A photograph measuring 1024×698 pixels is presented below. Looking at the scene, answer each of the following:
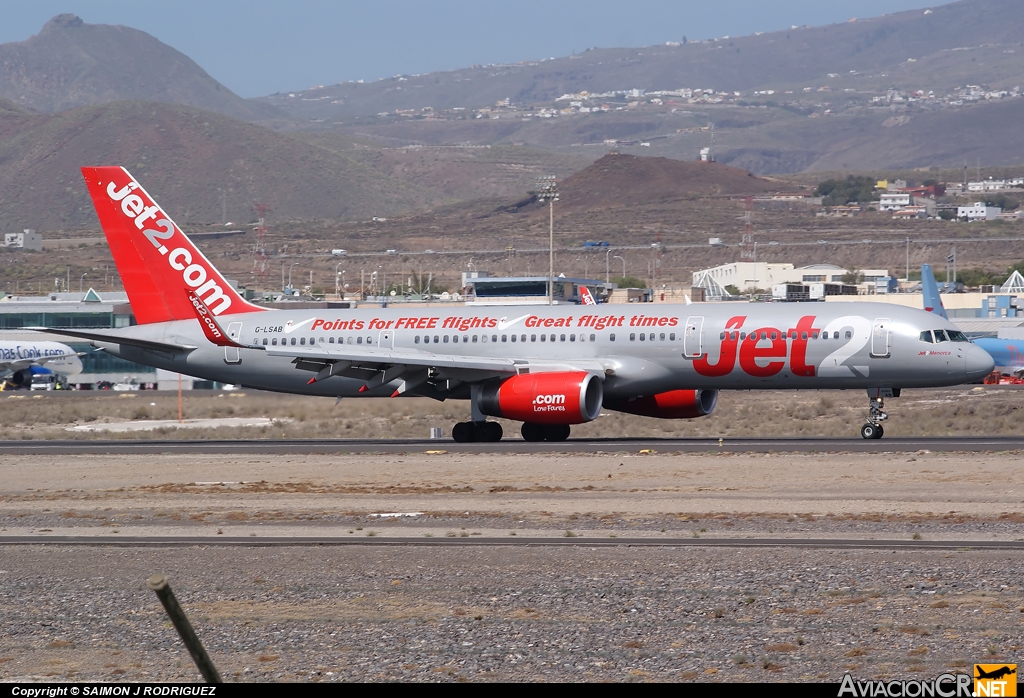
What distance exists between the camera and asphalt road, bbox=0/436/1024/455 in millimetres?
31922

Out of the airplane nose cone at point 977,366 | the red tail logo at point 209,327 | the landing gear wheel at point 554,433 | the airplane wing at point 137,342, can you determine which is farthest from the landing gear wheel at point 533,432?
the airplane nose cone at point 977,366

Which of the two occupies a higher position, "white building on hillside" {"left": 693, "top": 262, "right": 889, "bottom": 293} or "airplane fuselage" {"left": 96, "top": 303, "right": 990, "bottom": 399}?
"white building on hillside" {"left": 693, "top": 262, "right": 889, "bottom": 293}

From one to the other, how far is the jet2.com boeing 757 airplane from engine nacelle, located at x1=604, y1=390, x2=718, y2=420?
0.04m

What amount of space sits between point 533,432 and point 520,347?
94.3 inches

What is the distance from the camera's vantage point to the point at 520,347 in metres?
37.1

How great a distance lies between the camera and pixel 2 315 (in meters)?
96.0

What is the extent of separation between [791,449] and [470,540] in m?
14.7

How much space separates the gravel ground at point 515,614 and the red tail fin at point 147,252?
23.2 meters

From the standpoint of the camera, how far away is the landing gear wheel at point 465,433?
36875mm

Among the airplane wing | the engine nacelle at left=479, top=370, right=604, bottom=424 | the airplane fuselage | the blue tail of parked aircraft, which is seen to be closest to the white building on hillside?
the blue tail of parked aircraft

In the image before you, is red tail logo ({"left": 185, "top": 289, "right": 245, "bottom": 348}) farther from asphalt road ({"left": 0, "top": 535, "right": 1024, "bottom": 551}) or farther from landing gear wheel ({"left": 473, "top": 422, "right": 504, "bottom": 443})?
asphalt road ({"left": 0, "top": 535, "right": 1024, "bottom": 551})

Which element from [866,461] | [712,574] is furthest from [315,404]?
[712,574]

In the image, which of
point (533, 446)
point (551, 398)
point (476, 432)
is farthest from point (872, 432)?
point (476, 432)

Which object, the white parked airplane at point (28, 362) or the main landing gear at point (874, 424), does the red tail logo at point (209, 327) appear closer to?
the main landing gear at point (874, 424)
